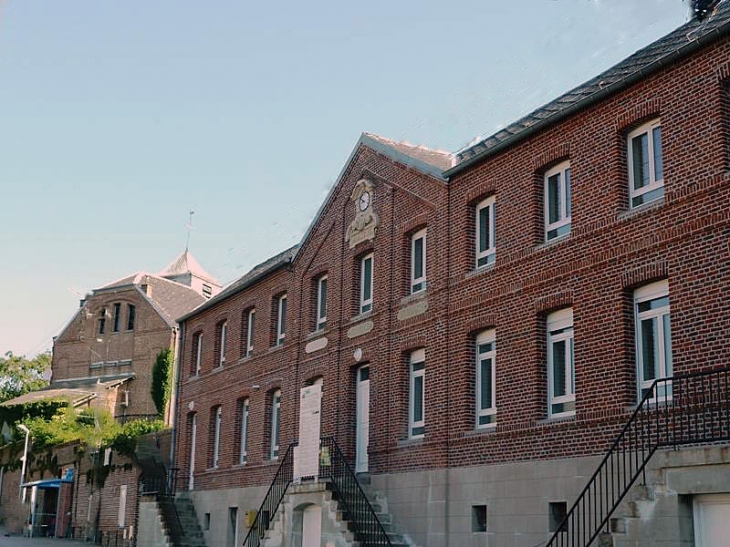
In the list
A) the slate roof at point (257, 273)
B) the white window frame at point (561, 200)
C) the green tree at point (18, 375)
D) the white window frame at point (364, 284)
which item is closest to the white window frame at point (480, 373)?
the white window frame at point (561, 200)

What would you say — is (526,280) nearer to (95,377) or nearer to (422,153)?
(422,153)

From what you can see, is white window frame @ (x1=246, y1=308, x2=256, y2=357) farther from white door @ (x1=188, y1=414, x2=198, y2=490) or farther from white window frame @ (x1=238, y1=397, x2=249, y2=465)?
white door @ (x1=188, y1=414, x2=198, y2=490)

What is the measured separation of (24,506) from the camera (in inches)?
1719

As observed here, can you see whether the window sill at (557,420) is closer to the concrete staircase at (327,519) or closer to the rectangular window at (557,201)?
the rectangular window at (557,201)

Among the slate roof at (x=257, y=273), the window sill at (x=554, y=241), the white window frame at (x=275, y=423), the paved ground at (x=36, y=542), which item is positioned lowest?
the paved ground at (x=36, y=542)

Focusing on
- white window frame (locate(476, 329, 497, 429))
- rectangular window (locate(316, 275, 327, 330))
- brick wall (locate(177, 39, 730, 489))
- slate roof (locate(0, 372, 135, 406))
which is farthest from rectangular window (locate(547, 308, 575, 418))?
slate roof (locate(0, 372, 135, 406))

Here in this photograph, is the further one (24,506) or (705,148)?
(24,506)

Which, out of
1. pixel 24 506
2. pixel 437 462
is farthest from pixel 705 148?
pixel 24 506

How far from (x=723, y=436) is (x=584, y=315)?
407 cm

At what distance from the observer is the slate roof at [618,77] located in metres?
15.2

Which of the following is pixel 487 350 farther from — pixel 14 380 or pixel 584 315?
pixel 14 380

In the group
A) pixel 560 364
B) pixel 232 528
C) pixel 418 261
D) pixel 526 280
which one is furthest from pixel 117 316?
pixel 560 364

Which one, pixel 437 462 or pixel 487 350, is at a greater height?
pixel 487 350

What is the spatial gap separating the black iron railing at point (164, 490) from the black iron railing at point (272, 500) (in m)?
4.87
